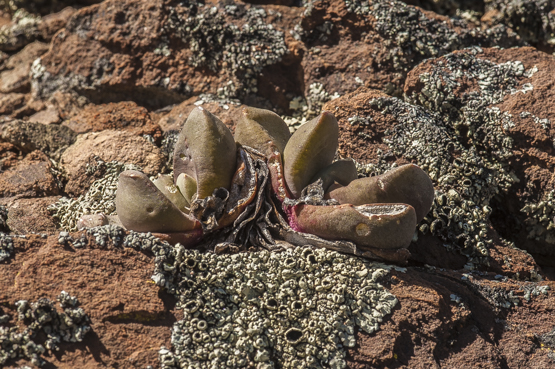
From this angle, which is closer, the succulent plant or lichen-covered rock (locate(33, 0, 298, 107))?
the succulent plant

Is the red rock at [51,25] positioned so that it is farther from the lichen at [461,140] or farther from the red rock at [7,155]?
the lichen at [461,140]

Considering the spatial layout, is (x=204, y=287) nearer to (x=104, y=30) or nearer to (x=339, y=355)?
(x=339, y=355)

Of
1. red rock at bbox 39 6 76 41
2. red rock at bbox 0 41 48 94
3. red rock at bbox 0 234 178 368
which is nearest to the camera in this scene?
red rock at bbox 0 234 178 368

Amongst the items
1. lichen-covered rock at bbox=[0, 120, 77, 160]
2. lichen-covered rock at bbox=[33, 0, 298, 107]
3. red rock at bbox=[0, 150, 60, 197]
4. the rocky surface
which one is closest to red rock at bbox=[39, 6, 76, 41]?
the rocky surface

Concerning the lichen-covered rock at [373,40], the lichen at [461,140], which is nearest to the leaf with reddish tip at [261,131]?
the lichen at [461,140]

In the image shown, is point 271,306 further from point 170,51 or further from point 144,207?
point 170,51

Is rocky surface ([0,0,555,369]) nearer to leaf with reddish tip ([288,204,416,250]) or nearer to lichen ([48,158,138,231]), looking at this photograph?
lichen ([48,158,138,231])
